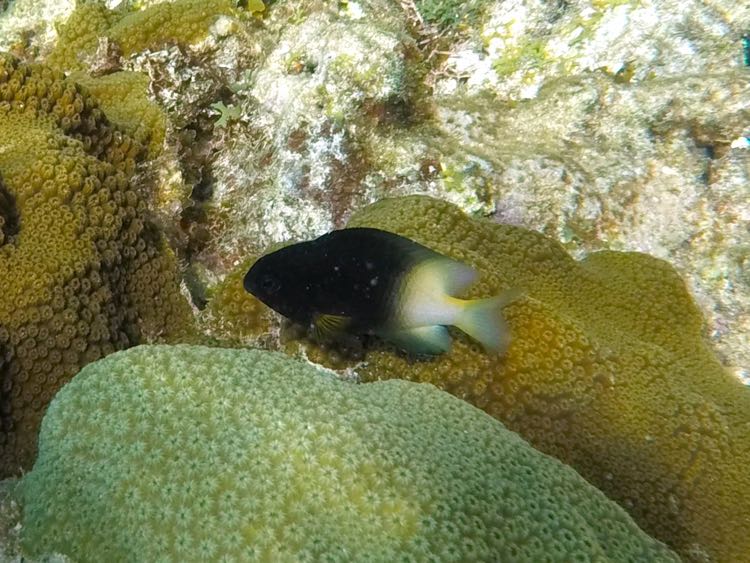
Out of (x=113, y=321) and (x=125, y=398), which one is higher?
(x=125, y=398)

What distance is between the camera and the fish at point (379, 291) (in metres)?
2.32

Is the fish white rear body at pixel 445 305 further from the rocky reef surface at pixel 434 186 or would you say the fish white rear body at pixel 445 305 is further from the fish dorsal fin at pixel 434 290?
the rocky reef surface at pixel 434 186

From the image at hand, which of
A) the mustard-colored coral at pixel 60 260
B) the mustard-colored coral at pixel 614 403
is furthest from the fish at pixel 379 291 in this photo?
the mustard-colored coral at pixel 60 260

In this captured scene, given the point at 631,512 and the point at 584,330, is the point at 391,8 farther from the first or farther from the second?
the point at 631,512

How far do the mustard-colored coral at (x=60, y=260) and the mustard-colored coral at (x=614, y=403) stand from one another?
4.53ft

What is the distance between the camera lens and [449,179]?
391 cm

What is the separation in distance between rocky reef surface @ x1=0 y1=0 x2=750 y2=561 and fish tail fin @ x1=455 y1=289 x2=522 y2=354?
0.41m

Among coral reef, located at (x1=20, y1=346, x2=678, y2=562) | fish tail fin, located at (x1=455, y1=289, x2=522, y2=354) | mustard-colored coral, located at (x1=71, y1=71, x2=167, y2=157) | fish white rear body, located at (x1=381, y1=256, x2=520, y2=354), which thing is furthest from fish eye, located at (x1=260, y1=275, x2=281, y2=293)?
mustard-colored coral, located at (x1=71, y1=71, x2=167, y2=157)

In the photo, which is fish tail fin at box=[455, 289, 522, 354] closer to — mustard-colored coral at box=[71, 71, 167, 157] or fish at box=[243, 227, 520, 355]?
fish at box=[243, 227, 520, 355]

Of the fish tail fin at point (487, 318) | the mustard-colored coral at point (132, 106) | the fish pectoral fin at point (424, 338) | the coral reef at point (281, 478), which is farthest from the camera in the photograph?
the mustard-colored coral at point (132, 106)

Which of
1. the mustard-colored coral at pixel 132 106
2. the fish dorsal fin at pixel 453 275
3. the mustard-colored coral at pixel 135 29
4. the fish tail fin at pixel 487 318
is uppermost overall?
the mustard-colored coral at pixel 135 29

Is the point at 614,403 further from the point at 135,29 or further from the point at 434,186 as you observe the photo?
the point at 135,29

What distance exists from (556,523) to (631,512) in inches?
36.3

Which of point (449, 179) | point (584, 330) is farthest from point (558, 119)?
point (584, 330)
